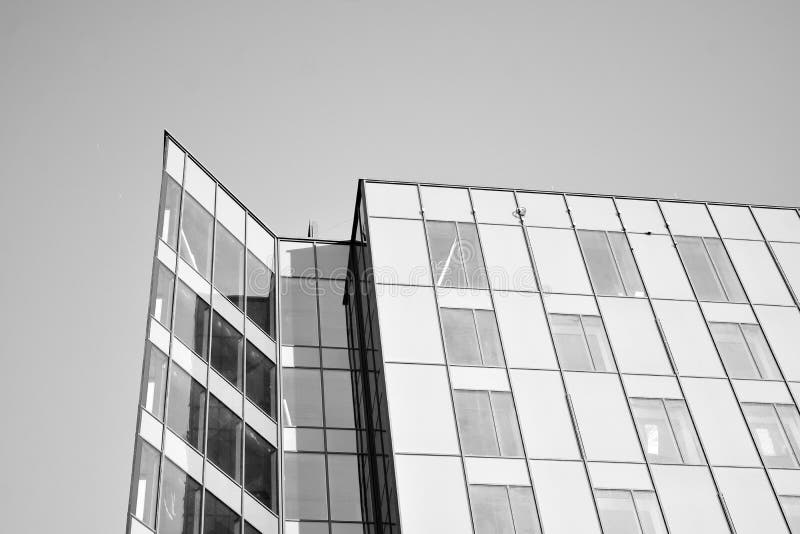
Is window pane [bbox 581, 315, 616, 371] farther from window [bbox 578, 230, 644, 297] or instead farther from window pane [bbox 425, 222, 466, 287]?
window pane [bbox 425, 222, 466, 287]

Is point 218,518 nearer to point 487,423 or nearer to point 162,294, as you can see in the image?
point 162,294

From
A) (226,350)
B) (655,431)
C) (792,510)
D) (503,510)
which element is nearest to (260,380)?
(226,350)

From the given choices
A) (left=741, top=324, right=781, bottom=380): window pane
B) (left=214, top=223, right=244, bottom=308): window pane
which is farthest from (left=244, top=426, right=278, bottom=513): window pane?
(left=741, top=324, right=781, bottom=380): window pane

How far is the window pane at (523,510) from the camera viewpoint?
24.5 meters

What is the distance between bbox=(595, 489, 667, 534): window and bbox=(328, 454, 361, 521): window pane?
25.6 feet

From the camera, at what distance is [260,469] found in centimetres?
2789

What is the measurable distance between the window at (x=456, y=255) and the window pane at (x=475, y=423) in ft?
15.1

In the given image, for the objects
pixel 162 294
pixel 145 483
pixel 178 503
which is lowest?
pixel 178 503

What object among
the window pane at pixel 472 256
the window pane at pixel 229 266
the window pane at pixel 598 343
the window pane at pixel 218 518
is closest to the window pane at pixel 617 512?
the window pane at pixel 598 343

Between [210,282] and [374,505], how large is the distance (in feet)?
31.6

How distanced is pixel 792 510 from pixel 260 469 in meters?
→ 16.6

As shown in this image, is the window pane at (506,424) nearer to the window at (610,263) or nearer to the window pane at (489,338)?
the window pane at (489,338)

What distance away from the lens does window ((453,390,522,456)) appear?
26109 millimetres

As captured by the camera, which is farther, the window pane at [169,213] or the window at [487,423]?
the window pane at [169,213]
